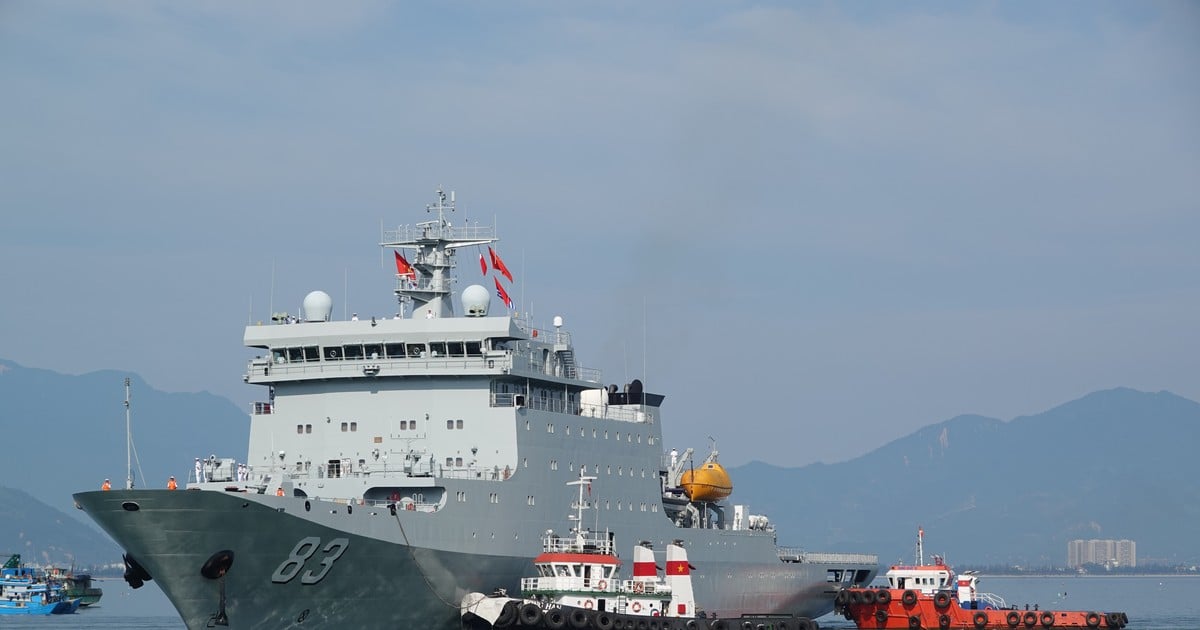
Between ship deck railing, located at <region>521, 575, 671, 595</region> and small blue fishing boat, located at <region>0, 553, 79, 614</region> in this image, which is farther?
small blue fishing boat, located at <region>0, 553, 79, 614</region>

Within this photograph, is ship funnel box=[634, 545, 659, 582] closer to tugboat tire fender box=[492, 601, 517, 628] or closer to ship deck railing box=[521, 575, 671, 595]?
ship deck railing box=[521, 575, 671, 595]

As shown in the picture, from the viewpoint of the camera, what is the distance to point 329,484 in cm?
3884

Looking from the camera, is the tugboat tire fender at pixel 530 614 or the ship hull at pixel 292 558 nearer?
the ship hull at pixel 292 558

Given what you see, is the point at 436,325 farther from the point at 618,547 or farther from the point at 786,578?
the point at 786,578

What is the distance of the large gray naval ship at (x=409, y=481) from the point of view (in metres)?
34.9

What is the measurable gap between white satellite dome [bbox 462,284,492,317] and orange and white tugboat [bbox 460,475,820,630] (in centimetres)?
516

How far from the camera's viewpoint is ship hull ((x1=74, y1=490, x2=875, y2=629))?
34.2 metres

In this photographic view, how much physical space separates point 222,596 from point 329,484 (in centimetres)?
471

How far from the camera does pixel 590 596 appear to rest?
38.6m

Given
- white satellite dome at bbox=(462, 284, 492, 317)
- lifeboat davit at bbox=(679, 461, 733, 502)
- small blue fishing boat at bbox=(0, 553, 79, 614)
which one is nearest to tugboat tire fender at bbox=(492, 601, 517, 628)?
white satellite dome at bbox=(462, 284, 492, 317)

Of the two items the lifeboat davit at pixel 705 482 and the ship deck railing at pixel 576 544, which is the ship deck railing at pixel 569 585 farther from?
the lifeboat davit at pixel 705 482

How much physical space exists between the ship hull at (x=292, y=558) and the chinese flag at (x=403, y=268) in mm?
9324

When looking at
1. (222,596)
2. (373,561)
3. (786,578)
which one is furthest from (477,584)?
(786,578)

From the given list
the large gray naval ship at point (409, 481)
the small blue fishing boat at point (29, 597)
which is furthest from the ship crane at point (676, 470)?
the small blue fishing boat at point (29, 597)
